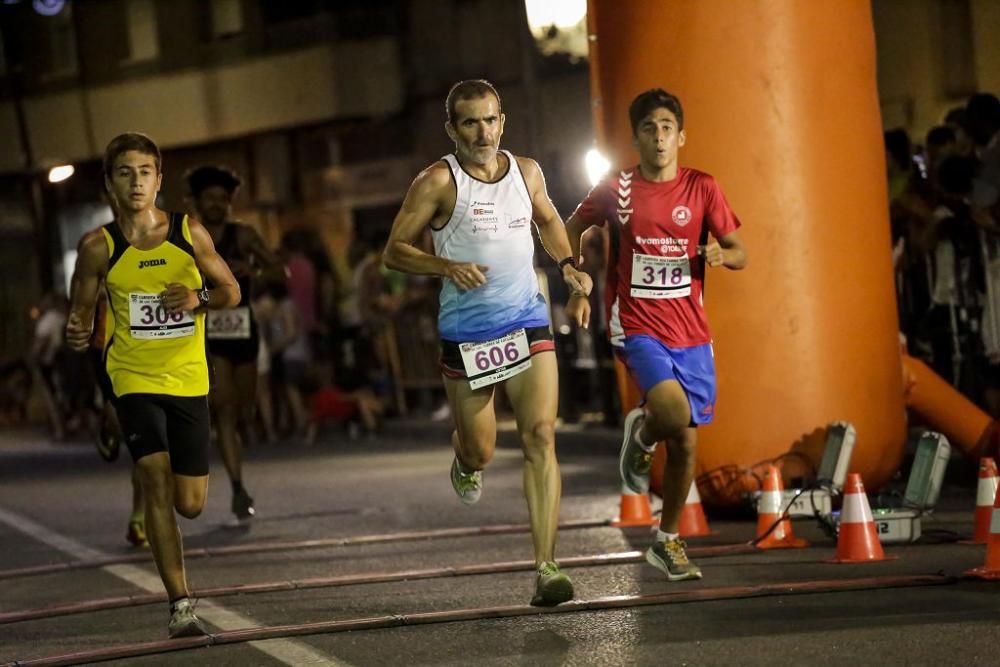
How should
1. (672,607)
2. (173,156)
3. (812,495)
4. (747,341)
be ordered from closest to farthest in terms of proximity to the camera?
1. (672,607)
2. (812,495)
3. (747,341)
4. (173,156)

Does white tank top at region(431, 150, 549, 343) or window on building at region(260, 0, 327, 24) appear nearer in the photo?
white tank top at region(431, 150, 549, 343)

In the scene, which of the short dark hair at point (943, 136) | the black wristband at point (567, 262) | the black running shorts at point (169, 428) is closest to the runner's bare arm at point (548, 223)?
the black wristband at point (567, 262)

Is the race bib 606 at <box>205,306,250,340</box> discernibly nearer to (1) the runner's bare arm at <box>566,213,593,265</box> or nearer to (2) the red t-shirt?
(1) the runner's bare arm at <box>566,213,593,265</box>

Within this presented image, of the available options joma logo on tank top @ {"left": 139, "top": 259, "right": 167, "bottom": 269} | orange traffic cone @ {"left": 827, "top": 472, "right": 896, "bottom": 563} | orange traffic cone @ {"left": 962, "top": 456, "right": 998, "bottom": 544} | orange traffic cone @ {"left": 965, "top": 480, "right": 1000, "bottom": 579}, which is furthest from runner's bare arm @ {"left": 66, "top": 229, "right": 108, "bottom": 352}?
orange traffic cone @ {"left": 962, "top": 456, "right": 998, "bottom": 544}

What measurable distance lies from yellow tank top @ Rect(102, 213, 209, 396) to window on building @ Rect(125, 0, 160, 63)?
30.6 meters

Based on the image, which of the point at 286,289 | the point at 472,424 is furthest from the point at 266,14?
the point at 472,424

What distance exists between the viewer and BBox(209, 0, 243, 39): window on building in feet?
120

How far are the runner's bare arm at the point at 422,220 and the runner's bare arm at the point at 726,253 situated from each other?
1.12 meters

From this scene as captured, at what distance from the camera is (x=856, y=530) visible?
368 inches

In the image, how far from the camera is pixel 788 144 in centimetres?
1151

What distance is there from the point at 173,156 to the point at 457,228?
31122 millimetres

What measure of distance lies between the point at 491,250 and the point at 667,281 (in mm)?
1180

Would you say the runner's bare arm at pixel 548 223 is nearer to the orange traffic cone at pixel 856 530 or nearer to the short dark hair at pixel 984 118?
the orange traffic cone at pixel 856 530

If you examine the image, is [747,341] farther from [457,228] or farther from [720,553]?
[457,228]
